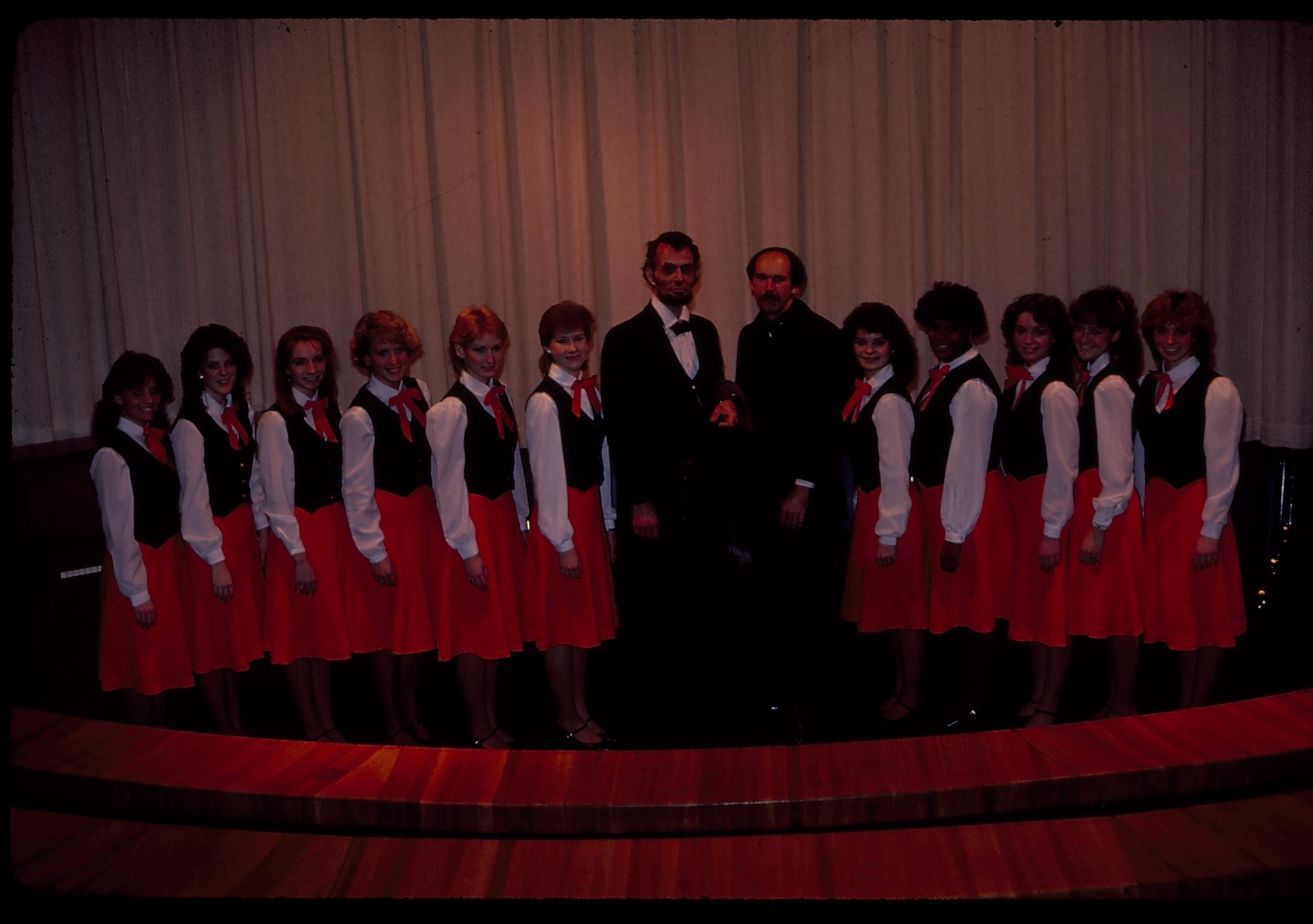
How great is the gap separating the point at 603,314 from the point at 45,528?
244 centimetres

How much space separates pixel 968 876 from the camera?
1.93 metres

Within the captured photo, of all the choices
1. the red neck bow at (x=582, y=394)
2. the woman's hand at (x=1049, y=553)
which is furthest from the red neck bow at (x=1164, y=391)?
the red neck bow at (x=582, y=394)

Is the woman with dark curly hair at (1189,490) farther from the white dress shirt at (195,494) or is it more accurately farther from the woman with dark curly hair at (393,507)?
the white dress shirt at (195,494)

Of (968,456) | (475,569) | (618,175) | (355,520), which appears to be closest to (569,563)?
(475,569)

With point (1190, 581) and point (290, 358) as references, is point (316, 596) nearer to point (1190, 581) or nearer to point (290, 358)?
point (290, 358)

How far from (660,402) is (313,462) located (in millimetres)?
1109

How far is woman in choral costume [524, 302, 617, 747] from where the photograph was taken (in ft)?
9.96

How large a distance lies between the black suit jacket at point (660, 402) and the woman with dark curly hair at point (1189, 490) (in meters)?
1.29

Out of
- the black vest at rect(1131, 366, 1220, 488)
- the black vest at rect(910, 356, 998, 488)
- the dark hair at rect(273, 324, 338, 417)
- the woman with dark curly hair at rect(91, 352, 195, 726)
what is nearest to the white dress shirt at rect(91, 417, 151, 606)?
the woman with dark curly hair at rect(91, 352, 195, 726)

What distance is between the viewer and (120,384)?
9.91 ft

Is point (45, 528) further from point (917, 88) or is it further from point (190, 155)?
point (917, 88)

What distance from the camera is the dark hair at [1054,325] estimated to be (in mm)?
3090

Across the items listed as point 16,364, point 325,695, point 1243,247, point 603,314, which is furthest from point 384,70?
point 1243,247

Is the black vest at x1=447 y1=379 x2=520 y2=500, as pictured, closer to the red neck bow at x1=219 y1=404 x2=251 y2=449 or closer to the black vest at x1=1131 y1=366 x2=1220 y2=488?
the red neck bow at x1=219 y1=404 x2=251 y2=449
